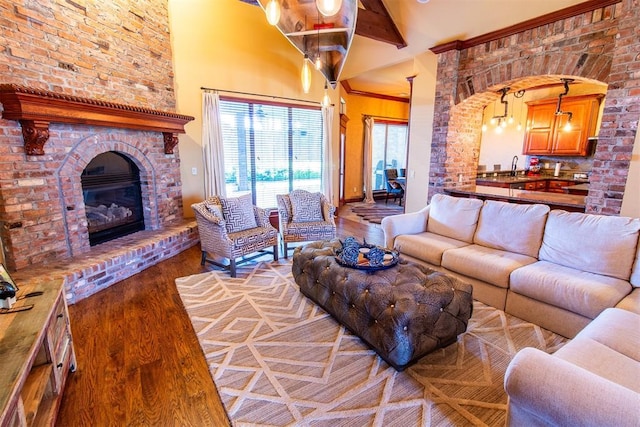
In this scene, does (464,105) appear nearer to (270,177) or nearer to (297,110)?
(297,110)

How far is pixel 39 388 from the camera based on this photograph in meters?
1.50

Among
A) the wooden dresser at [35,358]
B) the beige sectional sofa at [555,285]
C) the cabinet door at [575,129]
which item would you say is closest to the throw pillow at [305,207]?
the beige sectional sofa at [555,285]

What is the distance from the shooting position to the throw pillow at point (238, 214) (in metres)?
4.00

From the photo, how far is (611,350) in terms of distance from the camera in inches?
61.3

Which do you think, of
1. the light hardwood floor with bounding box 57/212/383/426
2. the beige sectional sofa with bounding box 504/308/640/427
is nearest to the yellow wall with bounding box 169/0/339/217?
the light hardwood floor with bounding box 57/212/383/426

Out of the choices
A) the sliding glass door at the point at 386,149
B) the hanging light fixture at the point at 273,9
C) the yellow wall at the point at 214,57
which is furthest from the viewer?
the sliding glass door at the point at 386,149

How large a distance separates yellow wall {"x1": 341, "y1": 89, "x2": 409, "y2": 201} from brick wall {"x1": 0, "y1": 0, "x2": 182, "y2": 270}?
4.90 meters

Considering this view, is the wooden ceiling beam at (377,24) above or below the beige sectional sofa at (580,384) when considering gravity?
above

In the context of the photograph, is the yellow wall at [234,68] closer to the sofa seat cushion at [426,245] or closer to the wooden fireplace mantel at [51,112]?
the wooden fireplace mantel at [51,112]

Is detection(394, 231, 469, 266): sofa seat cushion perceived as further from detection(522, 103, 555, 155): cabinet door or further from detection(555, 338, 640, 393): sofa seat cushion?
detection(522, 103, 555, 155): cabinet door

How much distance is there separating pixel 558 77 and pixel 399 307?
12.8 feet

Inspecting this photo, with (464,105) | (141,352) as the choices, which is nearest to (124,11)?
(141,352)

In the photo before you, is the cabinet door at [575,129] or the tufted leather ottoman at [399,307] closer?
the tufted leather ottoman at [399,307]

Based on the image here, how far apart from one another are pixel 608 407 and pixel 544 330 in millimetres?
1682
